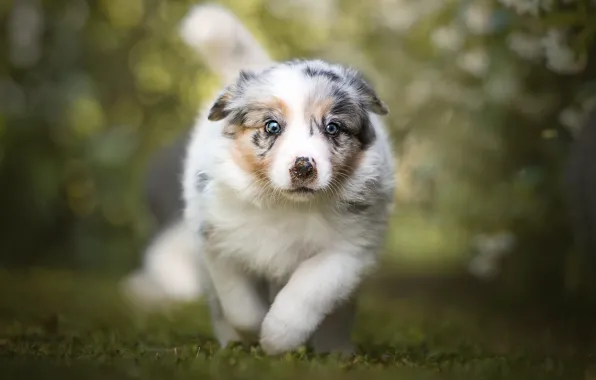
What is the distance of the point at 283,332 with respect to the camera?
9.85ft

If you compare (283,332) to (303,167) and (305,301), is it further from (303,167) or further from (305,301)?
(303,167)

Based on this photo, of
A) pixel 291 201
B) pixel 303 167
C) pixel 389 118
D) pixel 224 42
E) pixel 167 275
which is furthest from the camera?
pixel 167 275

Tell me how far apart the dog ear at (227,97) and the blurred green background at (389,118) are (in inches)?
62.0

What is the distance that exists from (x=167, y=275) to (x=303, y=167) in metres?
2.63

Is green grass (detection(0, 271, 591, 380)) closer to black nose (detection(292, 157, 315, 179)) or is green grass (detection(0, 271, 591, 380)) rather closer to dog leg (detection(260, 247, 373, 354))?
dog leg (detection(260, 247, 373, 354))

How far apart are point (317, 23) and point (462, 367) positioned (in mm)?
3306

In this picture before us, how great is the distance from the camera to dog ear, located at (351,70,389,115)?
128 inches

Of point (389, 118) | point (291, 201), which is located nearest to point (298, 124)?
point (291, 201)

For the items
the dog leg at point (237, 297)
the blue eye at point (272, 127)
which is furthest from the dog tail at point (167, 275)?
the blue eye at point (272, 127)

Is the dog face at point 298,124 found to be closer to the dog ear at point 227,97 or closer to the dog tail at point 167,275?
the dog ear at point 227,97

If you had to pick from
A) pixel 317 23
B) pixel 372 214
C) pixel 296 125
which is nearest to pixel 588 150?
pixel 372 214

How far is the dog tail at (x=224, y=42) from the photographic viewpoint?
3715 millimetres

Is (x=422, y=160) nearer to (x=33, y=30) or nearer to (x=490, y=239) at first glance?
(x=490, y=239)

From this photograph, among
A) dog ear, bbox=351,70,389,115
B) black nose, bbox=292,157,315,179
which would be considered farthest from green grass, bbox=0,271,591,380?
dog ear, bbox=351,70,389,115
